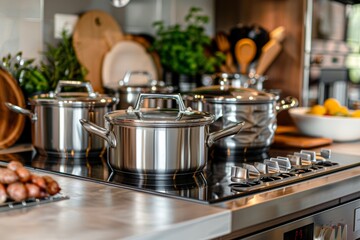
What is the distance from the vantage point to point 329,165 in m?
1.62

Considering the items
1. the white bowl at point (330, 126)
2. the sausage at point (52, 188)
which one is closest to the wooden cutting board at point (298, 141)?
the white bowl at point (330, 126)

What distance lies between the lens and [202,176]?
4.74ft

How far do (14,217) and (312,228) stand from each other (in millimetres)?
682

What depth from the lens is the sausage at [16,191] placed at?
1.10 m

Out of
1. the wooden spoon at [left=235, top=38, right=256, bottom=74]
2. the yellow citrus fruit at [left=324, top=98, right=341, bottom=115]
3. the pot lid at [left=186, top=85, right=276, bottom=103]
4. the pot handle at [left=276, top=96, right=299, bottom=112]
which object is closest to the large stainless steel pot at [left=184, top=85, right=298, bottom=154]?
the pot lid at [left=186, top=85, right=276, bottom=103]

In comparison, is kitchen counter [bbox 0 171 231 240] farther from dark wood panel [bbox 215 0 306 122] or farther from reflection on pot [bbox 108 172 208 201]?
→ dark wood panel [bbox 215 0 306 122]

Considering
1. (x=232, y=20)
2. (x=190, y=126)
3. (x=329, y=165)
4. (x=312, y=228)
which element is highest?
(x=232, y=20)

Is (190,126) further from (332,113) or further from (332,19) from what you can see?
(332,19)

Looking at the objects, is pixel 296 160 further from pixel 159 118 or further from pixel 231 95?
pixel 159 118

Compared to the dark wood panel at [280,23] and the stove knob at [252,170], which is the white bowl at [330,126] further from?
the stove knob at [252,170]

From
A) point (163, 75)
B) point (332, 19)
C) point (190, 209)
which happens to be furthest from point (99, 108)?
point (332, 19)

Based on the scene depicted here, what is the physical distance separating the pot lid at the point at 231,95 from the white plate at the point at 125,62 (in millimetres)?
492

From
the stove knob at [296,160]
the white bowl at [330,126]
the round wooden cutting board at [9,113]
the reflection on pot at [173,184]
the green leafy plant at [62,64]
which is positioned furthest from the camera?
the white bowl at [330,126]

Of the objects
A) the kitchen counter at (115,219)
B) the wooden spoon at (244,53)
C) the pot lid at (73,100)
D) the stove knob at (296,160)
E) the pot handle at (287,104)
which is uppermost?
the wooden spoon at (244,53)
